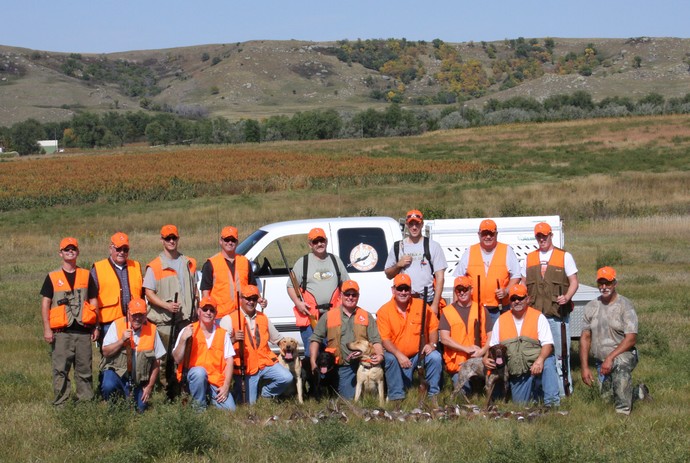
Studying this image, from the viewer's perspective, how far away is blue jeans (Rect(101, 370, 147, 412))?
874 centimetres

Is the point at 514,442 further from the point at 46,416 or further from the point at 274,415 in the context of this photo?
the point at 46,416

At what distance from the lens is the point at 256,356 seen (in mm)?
9188

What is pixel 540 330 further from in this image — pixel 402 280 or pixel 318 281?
pixel 318 281

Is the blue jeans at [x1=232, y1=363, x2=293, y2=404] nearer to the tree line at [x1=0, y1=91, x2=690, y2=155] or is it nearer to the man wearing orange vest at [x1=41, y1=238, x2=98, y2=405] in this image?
the man wearing orange vest at [x1=41, y1=238, x2=98, y2=405]

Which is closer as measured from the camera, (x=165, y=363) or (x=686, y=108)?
(x=165, y=363)

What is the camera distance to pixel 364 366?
358 inches

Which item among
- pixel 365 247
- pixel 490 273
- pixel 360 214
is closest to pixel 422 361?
pixel 490 273

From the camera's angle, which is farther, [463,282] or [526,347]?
[463,282]

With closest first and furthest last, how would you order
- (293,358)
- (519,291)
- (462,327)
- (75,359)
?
(519,291), (75,359), (293,358), (462,327)

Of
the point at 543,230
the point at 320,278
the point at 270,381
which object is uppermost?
the point at 543,230

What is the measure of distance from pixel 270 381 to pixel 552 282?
3.02 m

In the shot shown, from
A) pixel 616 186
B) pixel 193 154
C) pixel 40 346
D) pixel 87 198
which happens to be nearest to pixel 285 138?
pixel 193 154

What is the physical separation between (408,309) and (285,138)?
349ft

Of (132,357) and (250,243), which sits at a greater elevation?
(250,243)
